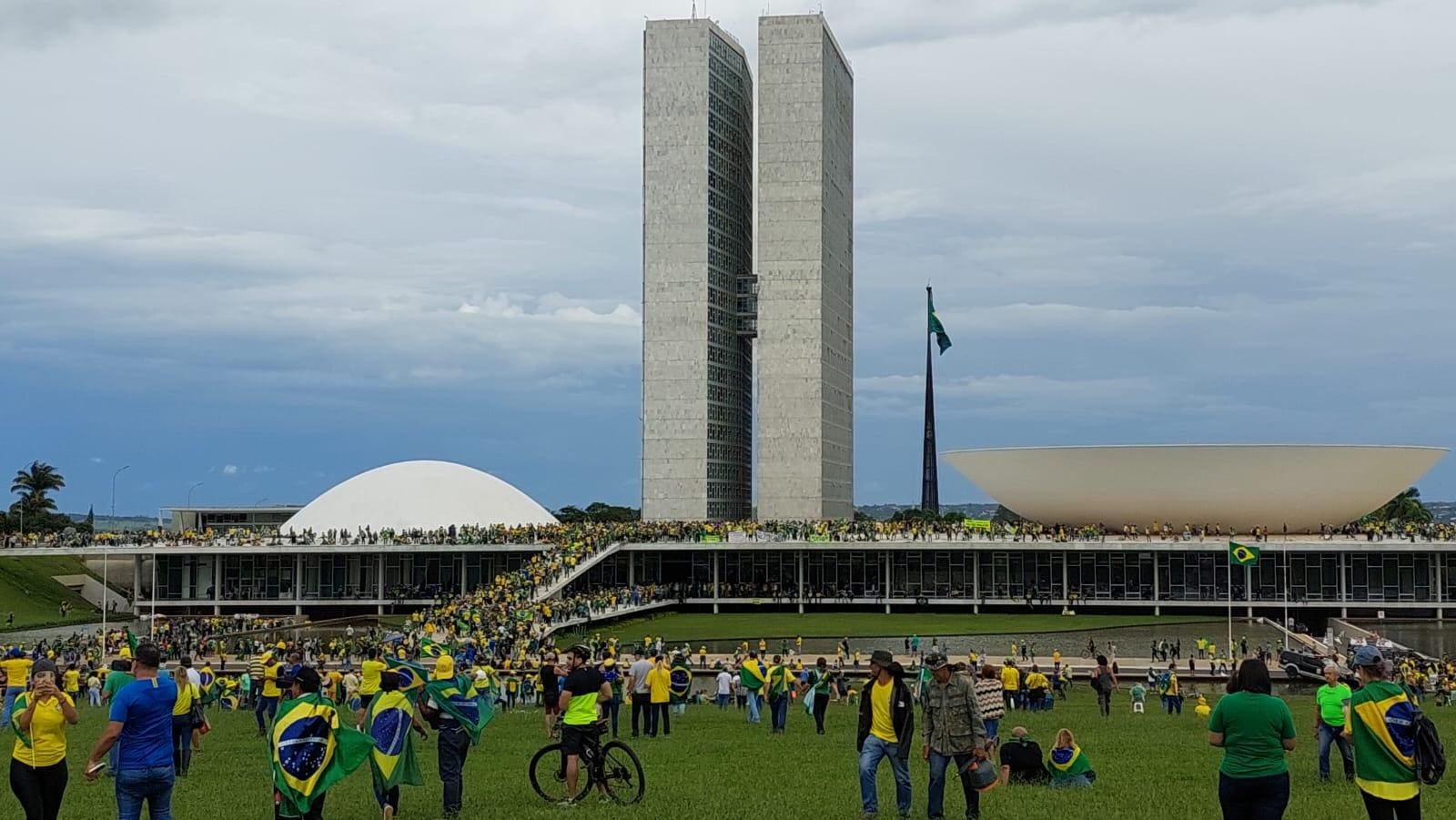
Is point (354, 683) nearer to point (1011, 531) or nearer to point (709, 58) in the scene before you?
point (1011, 531)

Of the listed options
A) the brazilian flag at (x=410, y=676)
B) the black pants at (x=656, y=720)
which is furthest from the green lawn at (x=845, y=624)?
the brazilian flag at (x=410, y=676)

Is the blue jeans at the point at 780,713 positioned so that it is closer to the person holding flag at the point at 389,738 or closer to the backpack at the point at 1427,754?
the person holding flag at the point at 389,738

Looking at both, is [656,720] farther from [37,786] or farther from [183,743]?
[37,786]

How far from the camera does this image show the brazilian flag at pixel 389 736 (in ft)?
40.0

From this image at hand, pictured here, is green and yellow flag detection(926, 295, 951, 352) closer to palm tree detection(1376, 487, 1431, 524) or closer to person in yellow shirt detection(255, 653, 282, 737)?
palm tree detection(1376, 487, 1431, 524)

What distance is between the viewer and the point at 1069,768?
49.3 ft

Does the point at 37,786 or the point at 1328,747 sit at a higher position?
the point at 37,786

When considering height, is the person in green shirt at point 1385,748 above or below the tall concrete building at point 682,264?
below

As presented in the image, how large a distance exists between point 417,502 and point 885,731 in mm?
65649

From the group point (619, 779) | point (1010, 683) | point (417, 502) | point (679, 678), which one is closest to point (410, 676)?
point (619, 779)

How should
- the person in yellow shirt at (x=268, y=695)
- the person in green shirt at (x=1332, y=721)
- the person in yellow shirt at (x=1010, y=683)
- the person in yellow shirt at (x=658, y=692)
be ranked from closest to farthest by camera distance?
Result: 1. the person in green shirt at (x=1332, y=721)
2. the person in yellow shirt at (x=658, y=692)
3. the person in yellow shirt at (x=268, y=695)
4. the person in yellow shirt at (x=1010, y=683)

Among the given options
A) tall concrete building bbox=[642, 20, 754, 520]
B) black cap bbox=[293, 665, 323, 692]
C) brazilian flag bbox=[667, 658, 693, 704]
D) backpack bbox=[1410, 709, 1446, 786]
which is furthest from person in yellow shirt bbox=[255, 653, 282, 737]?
tall concrete building bbox=[642, 20, 754, 520]

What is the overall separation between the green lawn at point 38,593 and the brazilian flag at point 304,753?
50816mm

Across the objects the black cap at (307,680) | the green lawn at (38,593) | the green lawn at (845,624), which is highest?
the black cap at (307,680)
